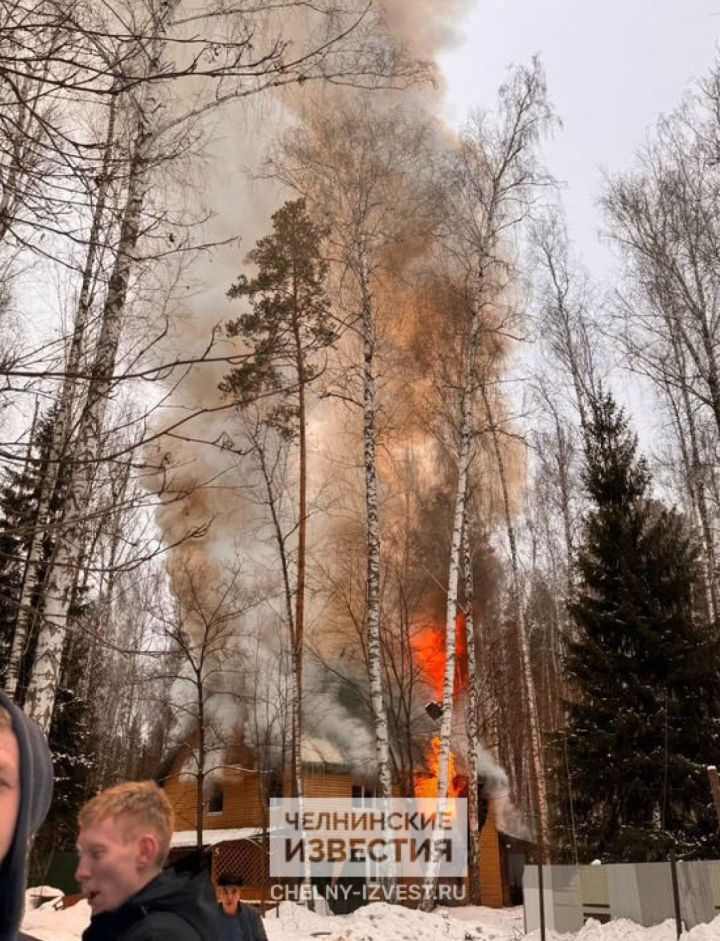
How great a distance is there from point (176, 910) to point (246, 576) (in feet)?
55.7

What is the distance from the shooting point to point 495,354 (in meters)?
16.6

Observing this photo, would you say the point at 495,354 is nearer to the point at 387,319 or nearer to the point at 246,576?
the point at 387,319

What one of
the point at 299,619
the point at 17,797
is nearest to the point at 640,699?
the point at 299,619

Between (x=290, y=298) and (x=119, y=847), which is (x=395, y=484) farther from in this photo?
(x=119, y=847)

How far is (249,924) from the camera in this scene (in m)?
4.47

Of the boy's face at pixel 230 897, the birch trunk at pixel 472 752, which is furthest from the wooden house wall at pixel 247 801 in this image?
the boy's face at pixel 230 897

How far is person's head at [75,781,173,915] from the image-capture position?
2.05 metres

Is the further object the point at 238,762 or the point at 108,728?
the point at 108,728

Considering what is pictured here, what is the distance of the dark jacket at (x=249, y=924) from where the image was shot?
4.39 metres

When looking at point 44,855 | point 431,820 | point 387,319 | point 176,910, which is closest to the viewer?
point 176,910

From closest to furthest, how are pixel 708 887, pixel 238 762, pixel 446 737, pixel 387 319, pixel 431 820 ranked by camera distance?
1. pixel 708 887
2. pixel 446 737
3. pixel 431 820
4. pixel 387 319
5. pixel 238 762

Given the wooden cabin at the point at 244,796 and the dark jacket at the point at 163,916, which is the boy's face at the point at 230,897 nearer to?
the dark jacket at the point at 163,916

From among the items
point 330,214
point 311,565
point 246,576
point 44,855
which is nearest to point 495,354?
point 330,214

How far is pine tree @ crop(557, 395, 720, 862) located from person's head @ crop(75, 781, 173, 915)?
11789mm
